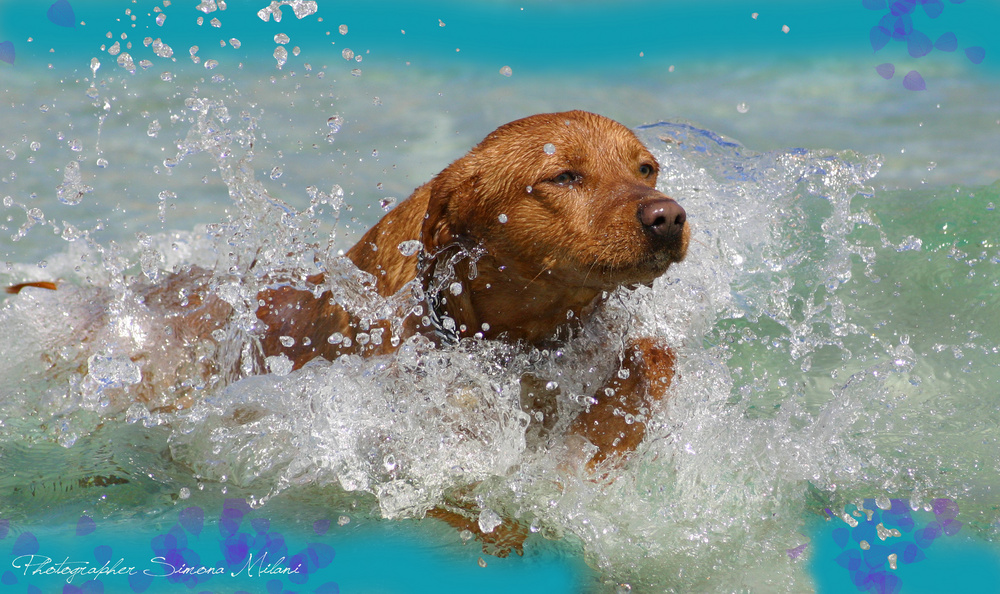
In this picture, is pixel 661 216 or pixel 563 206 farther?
pixel 563 206

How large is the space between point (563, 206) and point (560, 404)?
886mm

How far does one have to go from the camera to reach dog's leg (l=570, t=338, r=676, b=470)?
370cm

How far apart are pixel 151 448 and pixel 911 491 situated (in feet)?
10.3

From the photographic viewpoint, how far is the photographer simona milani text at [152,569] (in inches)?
129
